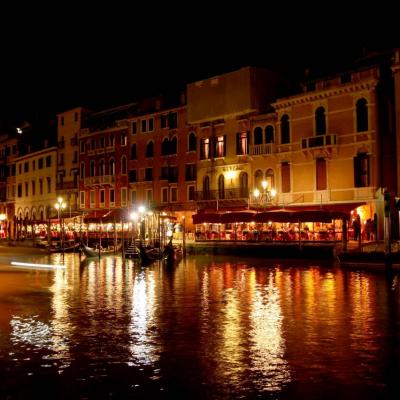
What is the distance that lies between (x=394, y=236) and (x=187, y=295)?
18408 mm

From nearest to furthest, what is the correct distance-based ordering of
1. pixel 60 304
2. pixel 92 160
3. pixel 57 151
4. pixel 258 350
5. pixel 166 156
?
pixel 258 350
pixel 60 304
pixel 166 156
pixel 92 160
pixel 57 151

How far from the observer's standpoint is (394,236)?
33.5m

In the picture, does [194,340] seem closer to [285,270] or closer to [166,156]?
[285,270]

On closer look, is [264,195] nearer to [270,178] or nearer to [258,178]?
[270,178]

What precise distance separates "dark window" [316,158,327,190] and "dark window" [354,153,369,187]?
208 cm

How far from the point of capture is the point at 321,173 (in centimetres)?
3700

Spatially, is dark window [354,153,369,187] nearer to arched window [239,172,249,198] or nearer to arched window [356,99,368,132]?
arched window [356,99,368,132]

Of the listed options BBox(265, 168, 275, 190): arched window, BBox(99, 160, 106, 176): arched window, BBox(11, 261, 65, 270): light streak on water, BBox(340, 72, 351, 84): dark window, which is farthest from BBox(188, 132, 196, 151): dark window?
BBox(11, 261, 65, 270): light streak on water

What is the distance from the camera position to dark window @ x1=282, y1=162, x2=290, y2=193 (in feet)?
128

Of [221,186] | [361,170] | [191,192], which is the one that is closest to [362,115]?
[361,170]

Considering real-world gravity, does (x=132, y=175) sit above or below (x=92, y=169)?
below

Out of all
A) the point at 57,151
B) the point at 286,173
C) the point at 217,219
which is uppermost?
the point at 57,151

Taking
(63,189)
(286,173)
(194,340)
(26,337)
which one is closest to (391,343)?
(194,340)

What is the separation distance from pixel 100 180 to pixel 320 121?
2299 centimetres
